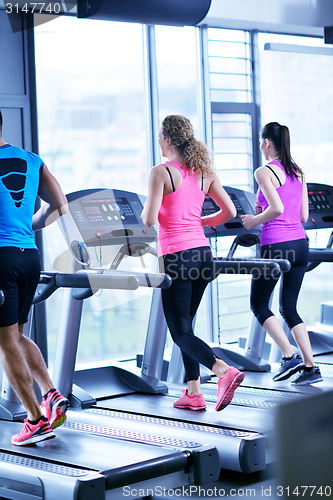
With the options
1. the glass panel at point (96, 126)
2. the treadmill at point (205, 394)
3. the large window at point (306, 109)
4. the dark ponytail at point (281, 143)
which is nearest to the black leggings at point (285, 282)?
the treadmill at point (205, 394)

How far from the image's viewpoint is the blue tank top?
8.57 feet

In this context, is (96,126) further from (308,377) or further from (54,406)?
(54,406)

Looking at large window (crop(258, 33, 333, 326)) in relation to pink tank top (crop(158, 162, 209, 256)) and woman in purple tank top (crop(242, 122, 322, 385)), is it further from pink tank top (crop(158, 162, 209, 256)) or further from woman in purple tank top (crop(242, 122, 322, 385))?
pink tank top (crop(158, 162, 209, 256))

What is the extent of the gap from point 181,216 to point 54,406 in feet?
3.51

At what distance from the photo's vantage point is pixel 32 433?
2660 millimetres

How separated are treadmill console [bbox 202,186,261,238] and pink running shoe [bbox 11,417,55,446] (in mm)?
1694

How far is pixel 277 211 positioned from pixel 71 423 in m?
1.62

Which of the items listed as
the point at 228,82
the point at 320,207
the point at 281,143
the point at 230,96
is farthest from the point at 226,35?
the point at 281,143

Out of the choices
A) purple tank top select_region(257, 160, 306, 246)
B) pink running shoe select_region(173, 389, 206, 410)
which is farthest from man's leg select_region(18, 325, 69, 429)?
purple tank top select_region(257, 160, 306, 246)

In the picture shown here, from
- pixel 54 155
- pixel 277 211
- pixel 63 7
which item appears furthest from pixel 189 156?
pixel 63 7

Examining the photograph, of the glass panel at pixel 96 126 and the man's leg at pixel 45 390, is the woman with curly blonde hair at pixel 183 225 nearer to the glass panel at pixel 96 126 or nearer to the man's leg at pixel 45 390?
the man's leg at pixel 45 390

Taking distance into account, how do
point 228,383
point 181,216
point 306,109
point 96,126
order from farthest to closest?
point 306,109, point 96,126, point 181,216, point 228,383

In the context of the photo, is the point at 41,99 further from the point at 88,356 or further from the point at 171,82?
the point at 88,356

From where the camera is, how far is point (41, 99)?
4477 millimetres
